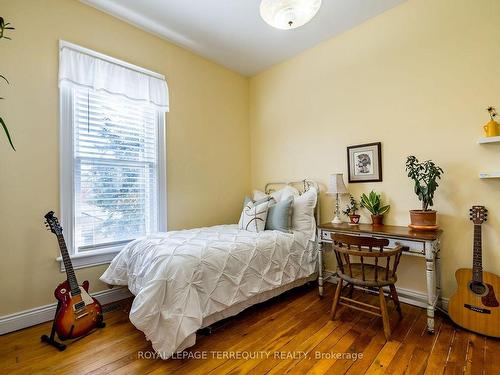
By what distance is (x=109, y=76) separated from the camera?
2.48 meters

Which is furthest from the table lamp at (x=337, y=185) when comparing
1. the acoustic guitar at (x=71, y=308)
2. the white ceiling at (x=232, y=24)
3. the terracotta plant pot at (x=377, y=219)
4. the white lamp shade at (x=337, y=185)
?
→ the acoustic guitar at (x=71, y=308)

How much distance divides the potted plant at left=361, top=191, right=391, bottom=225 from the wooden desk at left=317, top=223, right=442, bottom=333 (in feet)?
0.31

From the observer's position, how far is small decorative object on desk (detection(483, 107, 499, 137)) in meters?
1.94

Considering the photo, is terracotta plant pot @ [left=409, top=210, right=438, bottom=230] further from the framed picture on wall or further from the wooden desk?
the framed picture on wall

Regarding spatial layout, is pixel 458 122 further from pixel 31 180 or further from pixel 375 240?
pixel 31 180

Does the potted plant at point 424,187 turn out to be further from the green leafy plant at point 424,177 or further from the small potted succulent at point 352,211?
the small potted succulent at point 352,211

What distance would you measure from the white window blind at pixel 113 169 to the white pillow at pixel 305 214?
1.57 meters

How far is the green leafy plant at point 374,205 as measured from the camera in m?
2.51

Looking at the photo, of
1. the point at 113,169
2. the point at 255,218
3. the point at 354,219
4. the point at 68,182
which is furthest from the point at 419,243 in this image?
the point at 68,182

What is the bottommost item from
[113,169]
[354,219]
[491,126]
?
[354,219]

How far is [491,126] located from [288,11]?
1.75 m

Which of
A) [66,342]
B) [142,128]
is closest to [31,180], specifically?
[142,128]

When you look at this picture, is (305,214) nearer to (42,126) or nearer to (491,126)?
(491,126)

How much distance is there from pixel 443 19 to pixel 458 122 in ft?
3.00
